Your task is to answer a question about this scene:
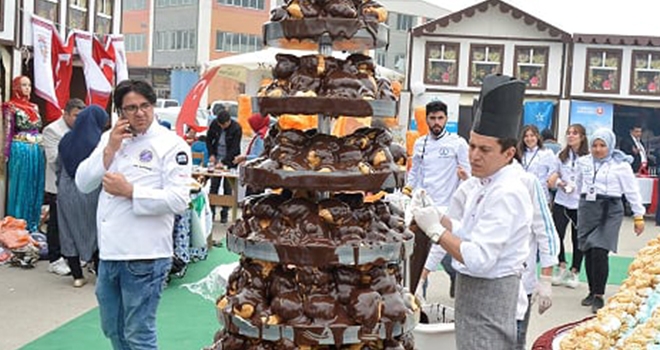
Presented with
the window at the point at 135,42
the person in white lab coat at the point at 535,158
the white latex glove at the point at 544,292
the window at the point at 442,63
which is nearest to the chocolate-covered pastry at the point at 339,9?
the white latex glove at the point at 544,292

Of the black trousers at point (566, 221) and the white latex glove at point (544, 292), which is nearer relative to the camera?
the white latex glove at point (544, 292)

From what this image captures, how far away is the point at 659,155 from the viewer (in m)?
16.2

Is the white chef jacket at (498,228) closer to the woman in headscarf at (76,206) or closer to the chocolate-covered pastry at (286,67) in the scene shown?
the chocolate-covered pastry at (286,67)

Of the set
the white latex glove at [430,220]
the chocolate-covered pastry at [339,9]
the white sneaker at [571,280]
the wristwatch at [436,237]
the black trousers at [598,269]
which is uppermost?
the chocolate-covered pastry at [339,9]

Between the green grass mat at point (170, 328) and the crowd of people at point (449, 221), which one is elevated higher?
the crowd of people at point (449, 221)

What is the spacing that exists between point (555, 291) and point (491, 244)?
509 centimetres

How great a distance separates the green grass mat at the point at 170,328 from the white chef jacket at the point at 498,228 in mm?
2850

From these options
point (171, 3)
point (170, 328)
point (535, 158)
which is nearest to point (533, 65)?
point (535, 158)

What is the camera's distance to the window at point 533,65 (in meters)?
17.3

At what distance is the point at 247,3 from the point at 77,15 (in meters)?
34.2

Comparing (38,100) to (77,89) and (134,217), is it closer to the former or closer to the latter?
(77,89)

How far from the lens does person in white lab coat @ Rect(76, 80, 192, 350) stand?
12.2ft

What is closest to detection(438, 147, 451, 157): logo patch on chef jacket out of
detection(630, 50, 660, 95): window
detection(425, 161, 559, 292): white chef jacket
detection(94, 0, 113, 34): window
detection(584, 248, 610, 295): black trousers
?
detection(584, 248, 610, 295): black trousers

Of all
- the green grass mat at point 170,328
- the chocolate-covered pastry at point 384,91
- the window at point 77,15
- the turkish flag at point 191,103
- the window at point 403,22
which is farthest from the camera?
the window at point 403,22
